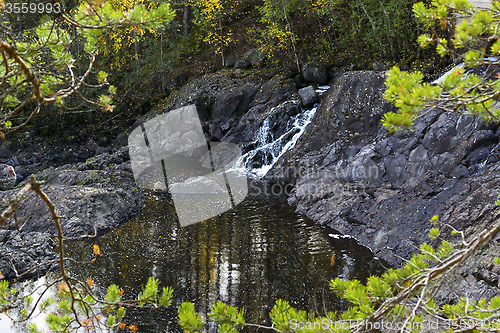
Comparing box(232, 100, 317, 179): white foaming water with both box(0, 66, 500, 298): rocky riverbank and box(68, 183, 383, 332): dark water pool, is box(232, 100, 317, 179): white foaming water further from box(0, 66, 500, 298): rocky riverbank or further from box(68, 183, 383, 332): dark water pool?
box(68, 183, 383, 332): dark water pool

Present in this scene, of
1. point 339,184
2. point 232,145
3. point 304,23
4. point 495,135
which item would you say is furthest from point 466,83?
point 304,23

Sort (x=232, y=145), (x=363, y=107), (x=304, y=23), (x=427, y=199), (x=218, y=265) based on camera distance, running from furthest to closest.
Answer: (x=304, y=23), (x=232, y=145), (x=363, y=107), (x=427, y=199), (x=218, y=265)

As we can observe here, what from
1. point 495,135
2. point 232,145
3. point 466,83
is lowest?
point 232,145

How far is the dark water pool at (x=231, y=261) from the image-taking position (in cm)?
660

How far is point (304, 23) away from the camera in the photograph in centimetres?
1917

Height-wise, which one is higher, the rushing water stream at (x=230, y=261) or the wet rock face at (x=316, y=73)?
the wet rock face at (x=316, y=73)

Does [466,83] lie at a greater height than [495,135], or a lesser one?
greater

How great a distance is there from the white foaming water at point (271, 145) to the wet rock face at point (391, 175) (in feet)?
3.39

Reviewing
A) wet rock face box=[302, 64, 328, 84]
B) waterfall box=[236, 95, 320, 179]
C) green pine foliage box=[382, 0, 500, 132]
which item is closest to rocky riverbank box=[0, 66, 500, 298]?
waterfall box=[236, 95, 320, 179]

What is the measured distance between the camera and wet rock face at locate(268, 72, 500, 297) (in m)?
7.48

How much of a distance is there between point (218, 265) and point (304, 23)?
15.6 metres

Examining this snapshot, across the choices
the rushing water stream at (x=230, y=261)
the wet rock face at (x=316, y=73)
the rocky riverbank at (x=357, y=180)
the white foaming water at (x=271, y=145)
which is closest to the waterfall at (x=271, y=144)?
the white foaming water at (x=271, y=145)

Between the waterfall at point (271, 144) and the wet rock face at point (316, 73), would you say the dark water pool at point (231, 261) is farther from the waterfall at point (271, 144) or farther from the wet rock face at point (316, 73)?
the wet rock face at point (316, 73)

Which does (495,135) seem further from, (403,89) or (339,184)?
(403,89)
